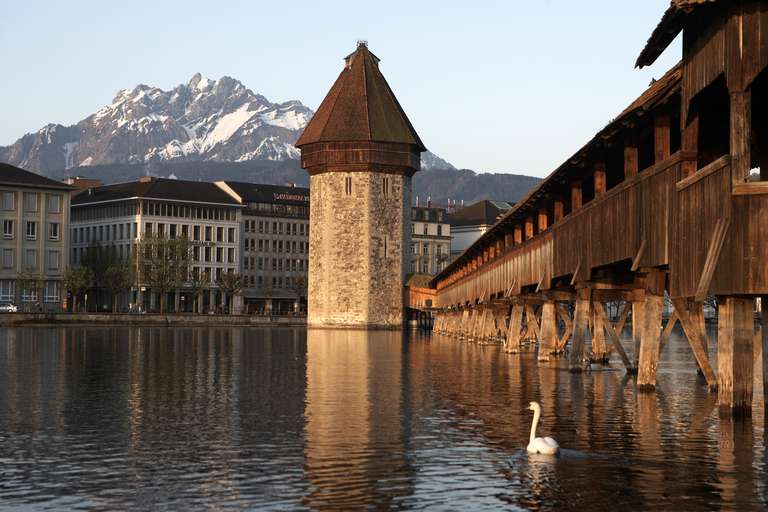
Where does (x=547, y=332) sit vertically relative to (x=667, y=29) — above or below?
below

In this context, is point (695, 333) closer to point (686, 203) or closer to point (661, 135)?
point (661, 135)

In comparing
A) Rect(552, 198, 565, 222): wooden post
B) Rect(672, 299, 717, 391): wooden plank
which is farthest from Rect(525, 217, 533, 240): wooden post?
Rect(672, 299, 717, 391): wooden plank

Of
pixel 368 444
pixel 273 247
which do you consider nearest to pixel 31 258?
pixel 273 247

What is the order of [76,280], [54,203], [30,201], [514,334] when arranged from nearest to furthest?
[514,334]
[76,280]
[30,201]
[54,203]

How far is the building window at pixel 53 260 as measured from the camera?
13675 cm

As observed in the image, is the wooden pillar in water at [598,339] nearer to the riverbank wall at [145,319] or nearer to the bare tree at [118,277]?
the riverbank wall at [145,319]

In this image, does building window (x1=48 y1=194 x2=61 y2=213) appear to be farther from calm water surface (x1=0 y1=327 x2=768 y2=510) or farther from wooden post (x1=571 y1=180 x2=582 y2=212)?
wooden post (x1=571 y1=180 x2=582 y2=212)

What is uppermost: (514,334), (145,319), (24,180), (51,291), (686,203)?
(24,180)

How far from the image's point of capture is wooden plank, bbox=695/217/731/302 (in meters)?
20.6

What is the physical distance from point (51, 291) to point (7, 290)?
4717 millimetres

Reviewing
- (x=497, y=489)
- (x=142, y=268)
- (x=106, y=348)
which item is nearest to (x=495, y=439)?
(x=497, y=489)

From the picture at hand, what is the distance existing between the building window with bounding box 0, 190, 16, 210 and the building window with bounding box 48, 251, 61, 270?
6.33 meters

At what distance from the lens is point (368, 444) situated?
20.9m

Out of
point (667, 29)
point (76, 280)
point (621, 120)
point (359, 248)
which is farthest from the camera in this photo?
point (76, 280)
